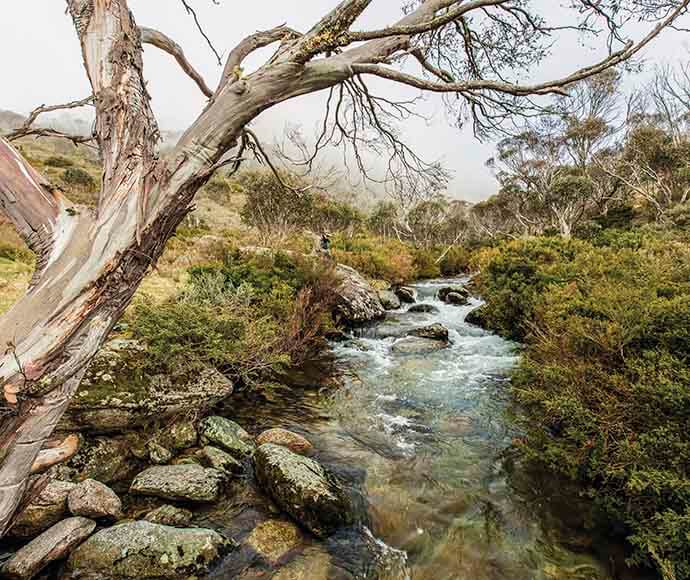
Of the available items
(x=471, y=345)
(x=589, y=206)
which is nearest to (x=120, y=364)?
(x=471, y=345)

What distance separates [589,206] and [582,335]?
1230 inches

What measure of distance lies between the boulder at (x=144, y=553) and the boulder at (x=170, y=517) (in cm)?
22

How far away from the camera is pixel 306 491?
339 cm

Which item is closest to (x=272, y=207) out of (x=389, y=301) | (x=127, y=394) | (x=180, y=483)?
(x=389, y=301)

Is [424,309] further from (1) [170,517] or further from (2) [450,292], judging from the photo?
(1) [170,517]

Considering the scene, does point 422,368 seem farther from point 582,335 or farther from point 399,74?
point 399,74

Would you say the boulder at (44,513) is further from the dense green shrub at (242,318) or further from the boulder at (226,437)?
the dense green shrub at (242,318)

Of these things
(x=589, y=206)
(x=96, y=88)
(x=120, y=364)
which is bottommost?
(x=120, y=364)

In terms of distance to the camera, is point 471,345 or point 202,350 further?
point 471,345

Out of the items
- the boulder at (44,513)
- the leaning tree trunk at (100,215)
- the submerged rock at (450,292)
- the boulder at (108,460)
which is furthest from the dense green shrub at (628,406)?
the submerged rock at (450,292)

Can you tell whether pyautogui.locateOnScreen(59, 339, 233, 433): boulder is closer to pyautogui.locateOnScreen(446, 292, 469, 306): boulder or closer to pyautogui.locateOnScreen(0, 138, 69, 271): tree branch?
pyautogui.locateOnScreen(0, 138, 69, 271): tree branch

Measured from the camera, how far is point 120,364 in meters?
4.56

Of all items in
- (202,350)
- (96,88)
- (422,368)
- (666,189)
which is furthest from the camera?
(666,189)

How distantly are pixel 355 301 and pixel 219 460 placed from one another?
737 centimetres
